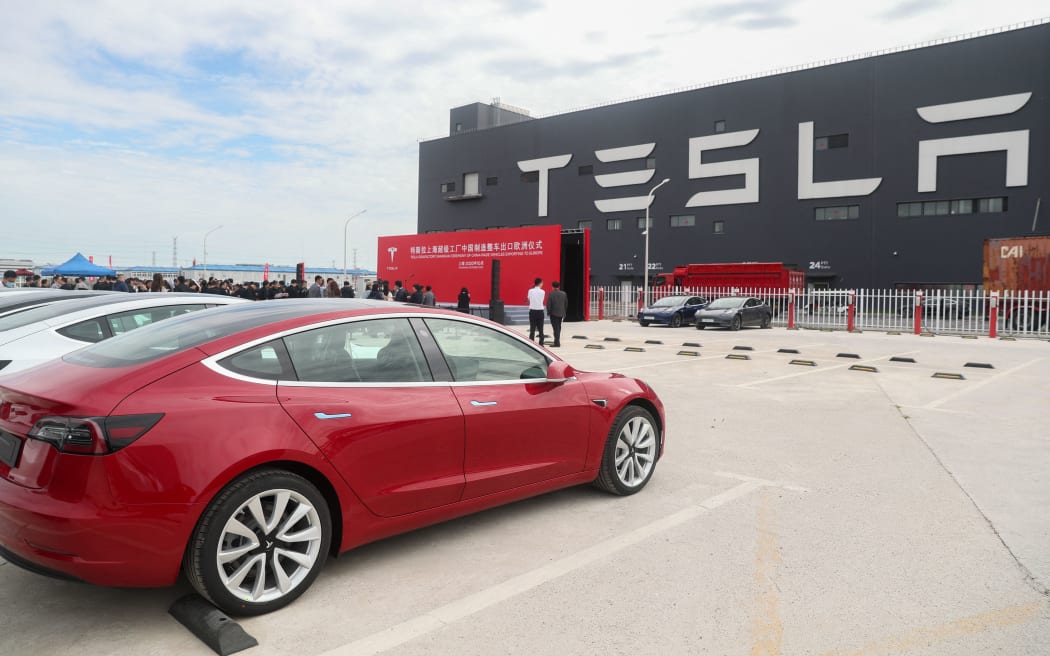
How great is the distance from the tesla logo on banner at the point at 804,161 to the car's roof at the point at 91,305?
41.1 meters

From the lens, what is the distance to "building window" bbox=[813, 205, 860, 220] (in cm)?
4109

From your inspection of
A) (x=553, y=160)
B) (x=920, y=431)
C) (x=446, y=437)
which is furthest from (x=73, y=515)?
(x=553, y=160)

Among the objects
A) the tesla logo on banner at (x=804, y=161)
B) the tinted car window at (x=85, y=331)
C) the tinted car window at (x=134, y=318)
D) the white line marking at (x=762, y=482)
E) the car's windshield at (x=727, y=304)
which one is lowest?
the white line marking at (x=762, y=482)

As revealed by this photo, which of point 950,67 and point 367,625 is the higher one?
point 950,67

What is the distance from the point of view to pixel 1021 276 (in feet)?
83.8

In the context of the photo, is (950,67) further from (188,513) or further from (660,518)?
(188,513)

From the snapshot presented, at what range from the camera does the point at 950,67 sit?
3788cm

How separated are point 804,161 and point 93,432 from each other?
45.0 m

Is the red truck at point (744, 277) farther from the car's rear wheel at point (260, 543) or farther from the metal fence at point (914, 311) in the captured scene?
the car's rear wheel at point (260, 543)

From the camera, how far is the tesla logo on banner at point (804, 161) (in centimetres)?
3631

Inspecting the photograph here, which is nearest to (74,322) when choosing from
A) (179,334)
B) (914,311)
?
(179,334)

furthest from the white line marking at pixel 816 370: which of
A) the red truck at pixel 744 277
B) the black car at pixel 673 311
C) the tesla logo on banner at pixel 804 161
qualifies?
the tesla logo on banner at pixel 804 161

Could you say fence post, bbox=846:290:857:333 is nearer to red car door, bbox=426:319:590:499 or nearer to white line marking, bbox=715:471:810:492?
white line marking, bbox=715:471:810:492

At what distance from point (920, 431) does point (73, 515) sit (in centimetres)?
758
